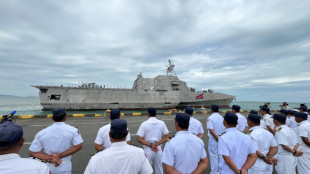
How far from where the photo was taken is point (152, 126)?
370 cm

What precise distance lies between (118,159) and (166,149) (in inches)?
29.8

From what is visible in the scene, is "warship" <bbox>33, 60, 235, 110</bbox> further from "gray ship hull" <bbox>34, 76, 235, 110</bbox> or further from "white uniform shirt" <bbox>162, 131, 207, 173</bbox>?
"white uniform shirt" <bbox>162, 131, 207, 173</bbox>

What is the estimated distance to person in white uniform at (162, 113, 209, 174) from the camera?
7.04 feet

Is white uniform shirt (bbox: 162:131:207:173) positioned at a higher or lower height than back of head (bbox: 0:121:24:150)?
lower

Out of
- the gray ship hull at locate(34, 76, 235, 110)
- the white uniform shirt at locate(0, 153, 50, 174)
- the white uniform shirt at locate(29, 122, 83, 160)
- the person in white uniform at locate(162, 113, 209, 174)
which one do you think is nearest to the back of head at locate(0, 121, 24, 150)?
the white uniform shirt at locate(0, 153, 50, 174)

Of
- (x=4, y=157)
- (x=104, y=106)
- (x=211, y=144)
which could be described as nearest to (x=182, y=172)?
(x=4, y=157)

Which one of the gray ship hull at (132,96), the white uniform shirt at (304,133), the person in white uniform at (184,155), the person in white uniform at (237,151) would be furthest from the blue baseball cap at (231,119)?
the gray ship hull at (132,96)

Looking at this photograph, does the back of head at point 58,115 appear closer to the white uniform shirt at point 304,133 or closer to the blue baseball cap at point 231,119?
the blue baseball cap at point 231,119

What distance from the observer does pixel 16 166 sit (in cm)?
135

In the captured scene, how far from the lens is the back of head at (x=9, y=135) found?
139cm

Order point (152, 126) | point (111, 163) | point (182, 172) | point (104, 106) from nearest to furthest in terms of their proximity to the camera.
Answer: point (111, 163)
point (182, 172)
point (152, 126)
point (104, 106)

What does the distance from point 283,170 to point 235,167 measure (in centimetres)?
221

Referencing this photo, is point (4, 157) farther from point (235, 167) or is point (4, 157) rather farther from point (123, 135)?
point (235, 167)

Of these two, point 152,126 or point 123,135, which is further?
point 152,126
